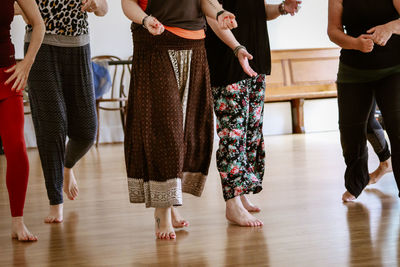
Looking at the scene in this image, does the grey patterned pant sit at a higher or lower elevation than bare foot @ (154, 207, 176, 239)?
higher

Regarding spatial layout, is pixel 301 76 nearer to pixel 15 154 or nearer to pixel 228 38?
pixel 228 38

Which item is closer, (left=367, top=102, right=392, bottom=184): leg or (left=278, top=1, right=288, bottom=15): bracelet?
(left=278, top=1, right=288, bottom=15): bracelet

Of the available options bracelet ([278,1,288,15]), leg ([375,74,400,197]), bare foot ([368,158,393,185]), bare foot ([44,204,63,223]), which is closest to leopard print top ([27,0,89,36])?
bare foot ([44,204,63,223])

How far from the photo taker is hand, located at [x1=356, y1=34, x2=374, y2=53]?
2.61 meters

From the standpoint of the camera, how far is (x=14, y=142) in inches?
97.2

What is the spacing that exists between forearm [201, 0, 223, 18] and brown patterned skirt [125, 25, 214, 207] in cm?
14

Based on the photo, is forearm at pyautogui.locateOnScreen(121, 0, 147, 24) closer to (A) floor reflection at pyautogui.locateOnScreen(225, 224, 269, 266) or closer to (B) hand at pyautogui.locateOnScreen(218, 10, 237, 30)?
(B) hand at pyautogui.locateOnScreen(218, 10, 237, 30)

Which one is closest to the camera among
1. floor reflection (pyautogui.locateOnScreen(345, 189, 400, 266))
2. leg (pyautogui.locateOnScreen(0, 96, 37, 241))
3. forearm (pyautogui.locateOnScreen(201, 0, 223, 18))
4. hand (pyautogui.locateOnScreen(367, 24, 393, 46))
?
floor reflection (pyautogui.locateOnScreen(345, 189, 400, 266))

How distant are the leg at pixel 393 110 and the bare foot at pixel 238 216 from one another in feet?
2.19

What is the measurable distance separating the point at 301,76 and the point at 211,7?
20.1 feet

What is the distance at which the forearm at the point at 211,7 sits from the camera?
2.35 m

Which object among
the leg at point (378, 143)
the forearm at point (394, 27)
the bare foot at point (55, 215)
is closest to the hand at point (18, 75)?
the bare foot at point (55, 215)

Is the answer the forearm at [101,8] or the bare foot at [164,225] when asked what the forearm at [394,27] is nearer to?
the bare foot at [164,225]

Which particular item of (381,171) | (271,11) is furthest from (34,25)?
(381,171)
